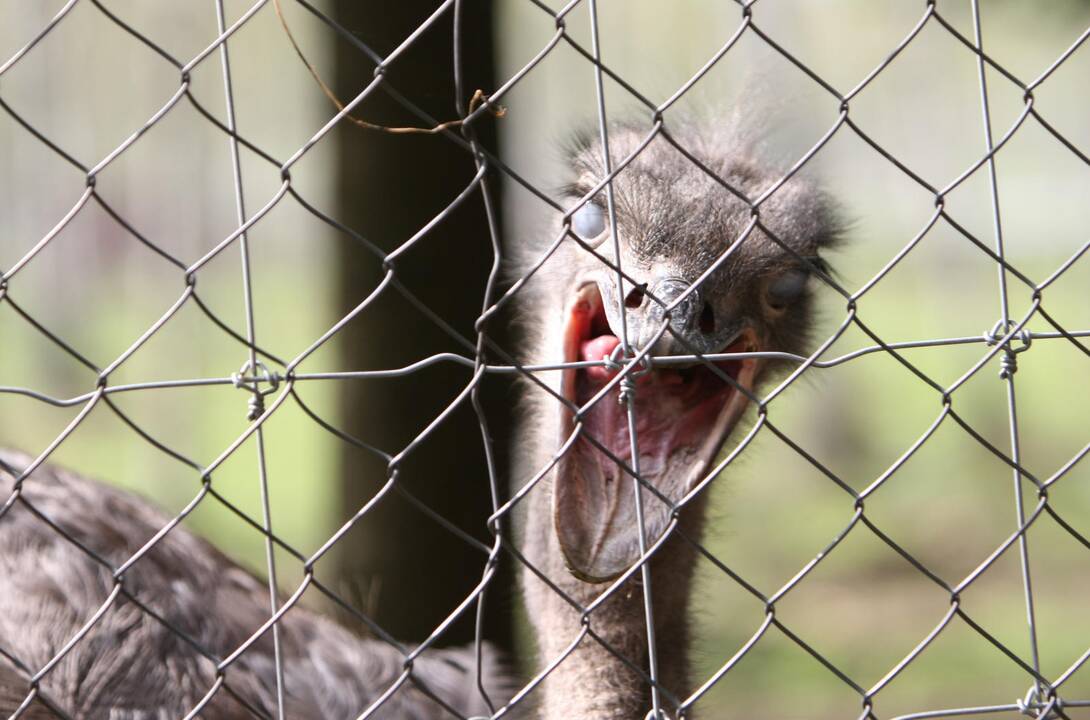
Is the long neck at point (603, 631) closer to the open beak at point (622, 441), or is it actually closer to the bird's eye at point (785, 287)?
the open beak at point (622, 441)

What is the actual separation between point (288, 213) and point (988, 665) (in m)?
10.7

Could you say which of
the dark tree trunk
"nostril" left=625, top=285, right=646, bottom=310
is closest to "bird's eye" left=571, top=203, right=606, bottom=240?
"nostril" left=625, top=285, right=646, bottom=310

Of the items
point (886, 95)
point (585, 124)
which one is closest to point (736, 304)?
point (585, 124)

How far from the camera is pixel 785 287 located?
3059mm

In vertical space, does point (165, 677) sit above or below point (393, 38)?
below

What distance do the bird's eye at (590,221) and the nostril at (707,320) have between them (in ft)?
0.84

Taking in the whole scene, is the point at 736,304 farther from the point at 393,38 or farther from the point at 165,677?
the point at 393,38

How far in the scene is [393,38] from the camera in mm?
4219

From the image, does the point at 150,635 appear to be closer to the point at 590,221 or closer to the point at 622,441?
the point at 622,441

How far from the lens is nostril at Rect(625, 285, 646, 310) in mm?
2551

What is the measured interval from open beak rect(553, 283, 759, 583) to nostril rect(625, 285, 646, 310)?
131 millimetres

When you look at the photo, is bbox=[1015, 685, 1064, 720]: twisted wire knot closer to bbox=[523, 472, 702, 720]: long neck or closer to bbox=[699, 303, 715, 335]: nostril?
bbox=[523, 472, 702, 720]: long neck

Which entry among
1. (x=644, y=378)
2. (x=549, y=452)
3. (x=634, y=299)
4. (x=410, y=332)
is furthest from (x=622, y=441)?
(x=410, y=332)

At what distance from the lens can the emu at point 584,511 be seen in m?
2.65
